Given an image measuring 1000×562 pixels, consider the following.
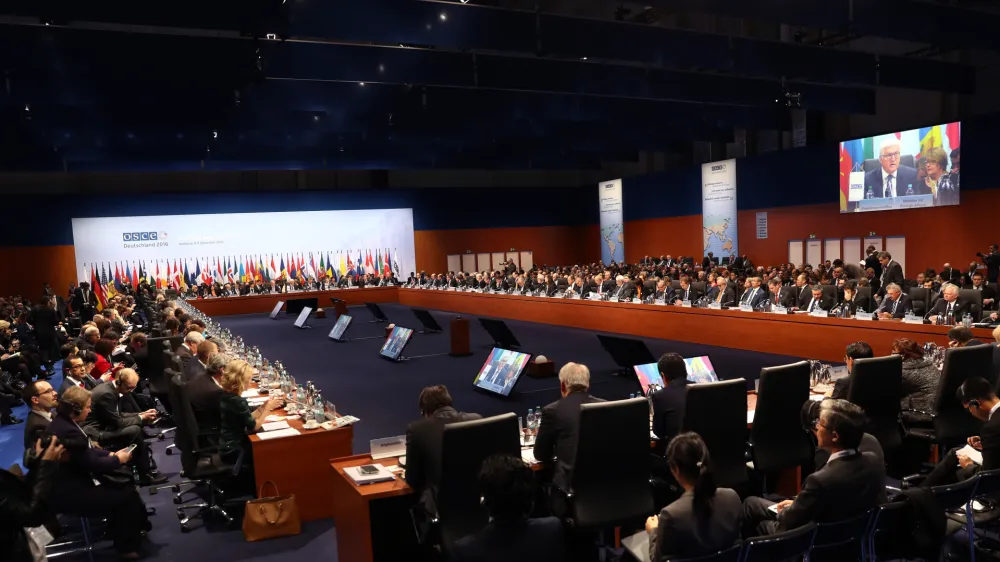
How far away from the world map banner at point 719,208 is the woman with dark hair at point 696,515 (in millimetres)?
19167

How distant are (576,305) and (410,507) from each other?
10.5 metres

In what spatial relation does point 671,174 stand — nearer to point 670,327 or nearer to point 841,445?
point 670,327

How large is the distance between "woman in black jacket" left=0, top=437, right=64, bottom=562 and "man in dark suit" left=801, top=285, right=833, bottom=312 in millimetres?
8698

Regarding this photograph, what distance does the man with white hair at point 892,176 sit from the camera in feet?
50.9

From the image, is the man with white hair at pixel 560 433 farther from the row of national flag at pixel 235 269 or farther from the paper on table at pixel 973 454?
the row of national flag at pixel 235 269

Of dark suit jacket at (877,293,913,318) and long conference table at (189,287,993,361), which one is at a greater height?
dark suit jacket at (877,293,913,318)

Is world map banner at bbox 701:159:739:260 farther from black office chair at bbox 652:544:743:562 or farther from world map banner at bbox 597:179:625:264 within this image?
black office chair at bbox 652:544:743:562

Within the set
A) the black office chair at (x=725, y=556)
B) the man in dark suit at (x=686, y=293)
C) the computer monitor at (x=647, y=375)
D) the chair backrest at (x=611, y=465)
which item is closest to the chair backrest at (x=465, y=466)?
the chair backrest at (x=611, y=465)

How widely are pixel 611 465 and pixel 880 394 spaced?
2.11 m

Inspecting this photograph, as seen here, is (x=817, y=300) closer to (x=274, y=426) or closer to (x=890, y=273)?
(x=890, y=273)

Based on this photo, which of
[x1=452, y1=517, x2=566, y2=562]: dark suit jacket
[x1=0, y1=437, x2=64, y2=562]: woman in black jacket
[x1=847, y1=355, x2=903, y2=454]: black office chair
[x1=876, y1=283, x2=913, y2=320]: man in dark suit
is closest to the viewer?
[x1=452, y1=517, x2=566, y2=562]: dark suit jacket

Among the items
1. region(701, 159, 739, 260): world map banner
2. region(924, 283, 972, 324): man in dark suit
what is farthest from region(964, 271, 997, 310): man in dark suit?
region(701, 159, 739, 260): world map banner

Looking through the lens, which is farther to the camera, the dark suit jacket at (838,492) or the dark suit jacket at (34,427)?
the dark suit jacket at (34,427)

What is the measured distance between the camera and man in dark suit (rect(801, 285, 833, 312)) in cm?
941
